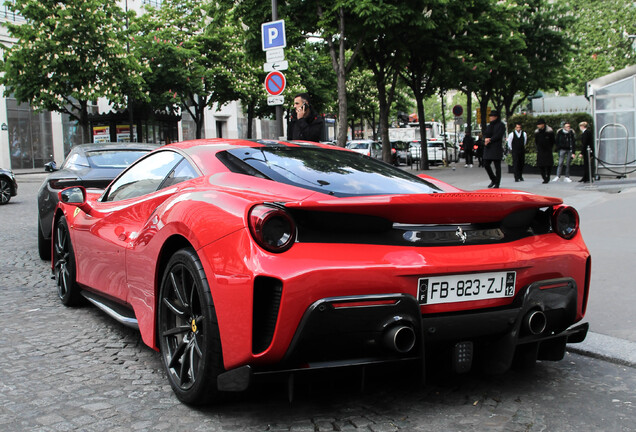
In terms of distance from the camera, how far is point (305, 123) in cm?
966

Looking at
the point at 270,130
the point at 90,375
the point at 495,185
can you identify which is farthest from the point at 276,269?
the point at 270,130

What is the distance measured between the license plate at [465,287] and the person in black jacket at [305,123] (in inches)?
258

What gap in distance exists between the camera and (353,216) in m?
2.94

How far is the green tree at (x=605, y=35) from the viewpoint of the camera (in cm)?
4969

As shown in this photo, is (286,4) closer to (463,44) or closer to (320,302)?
(463,44)

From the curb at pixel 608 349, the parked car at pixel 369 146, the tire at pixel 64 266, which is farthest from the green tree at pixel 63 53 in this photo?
the curb at pixel 608 349

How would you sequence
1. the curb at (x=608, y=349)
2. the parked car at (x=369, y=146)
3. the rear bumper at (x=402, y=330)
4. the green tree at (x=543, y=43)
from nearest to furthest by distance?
the rear bumper at (x=402, y=330), the curb at (x=608, y=349), the parked car at (x=369, y=146), the green tree at (x=543, y=43)

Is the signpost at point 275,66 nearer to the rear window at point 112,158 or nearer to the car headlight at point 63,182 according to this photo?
the rear window at point 112,158

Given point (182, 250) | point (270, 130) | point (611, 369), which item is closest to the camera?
point (182, 250)

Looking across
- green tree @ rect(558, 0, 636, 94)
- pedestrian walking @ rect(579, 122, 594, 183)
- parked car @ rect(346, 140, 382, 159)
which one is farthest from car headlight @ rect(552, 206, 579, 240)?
green tree @ rect(558, 0, 636, 94)

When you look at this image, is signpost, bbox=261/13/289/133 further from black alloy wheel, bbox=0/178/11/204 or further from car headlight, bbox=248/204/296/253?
car headlight, bbox=248/204/296/253

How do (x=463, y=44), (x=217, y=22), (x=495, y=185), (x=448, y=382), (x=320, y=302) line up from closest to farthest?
(x=320, y=302)
(x=448, y=382)
(x=495, y=185)
(x=217, y=22)
(x=463, y=44)

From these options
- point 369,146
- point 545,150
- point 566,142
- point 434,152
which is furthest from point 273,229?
point 434,152

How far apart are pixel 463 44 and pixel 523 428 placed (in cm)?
2540
